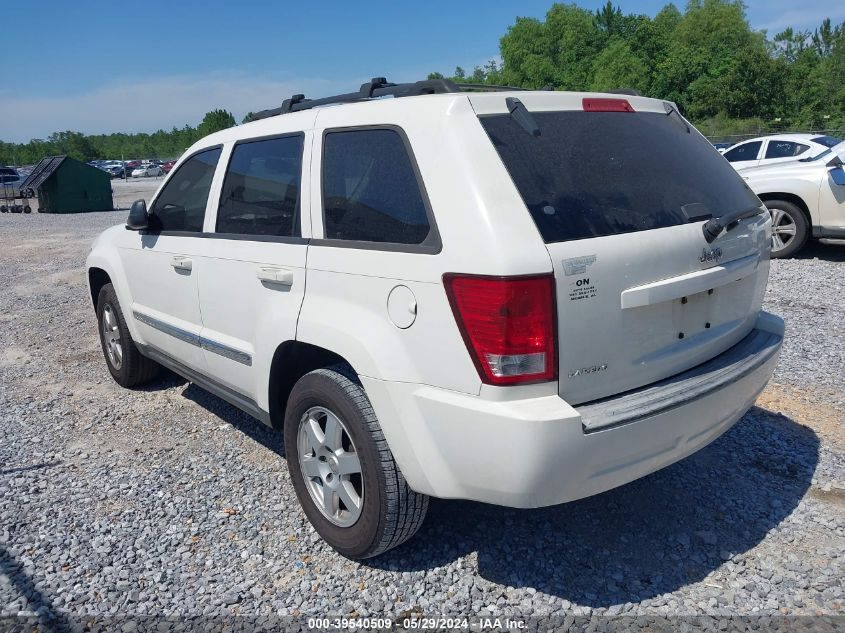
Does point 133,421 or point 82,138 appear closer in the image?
point 133,421

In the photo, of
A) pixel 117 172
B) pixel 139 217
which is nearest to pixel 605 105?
pixel 139 217

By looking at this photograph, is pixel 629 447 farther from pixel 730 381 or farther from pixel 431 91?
pixel 431 91

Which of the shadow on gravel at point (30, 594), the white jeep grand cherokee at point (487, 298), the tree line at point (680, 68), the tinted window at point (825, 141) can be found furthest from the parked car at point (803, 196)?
the tree line at point (680, 68)

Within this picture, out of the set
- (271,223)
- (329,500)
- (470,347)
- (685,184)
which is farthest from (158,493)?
(685,184)

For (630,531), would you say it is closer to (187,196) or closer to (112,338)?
(187,196)

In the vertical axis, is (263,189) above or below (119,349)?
above

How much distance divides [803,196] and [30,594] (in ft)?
30.5

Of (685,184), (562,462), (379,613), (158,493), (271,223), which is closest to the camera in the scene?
(562,462)

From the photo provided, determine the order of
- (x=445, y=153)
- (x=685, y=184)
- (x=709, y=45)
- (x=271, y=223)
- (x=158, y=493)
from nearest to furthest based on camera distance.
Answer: (x=445, y=153), (x=685, y=184), (x=271, y=223), (x=158, y=493), (x=709, y=45)

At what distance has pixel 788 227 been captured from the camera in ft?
29.6

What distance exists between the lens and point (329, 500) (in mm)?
3043

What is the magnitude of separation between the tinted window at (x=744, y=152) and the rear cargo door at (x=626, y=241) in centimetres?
1041

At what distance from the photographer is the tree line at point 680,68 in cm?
5784

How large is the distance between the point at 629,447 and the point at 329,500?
137 cm
